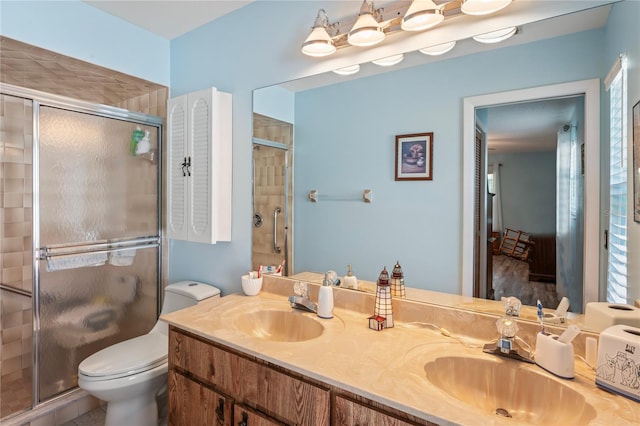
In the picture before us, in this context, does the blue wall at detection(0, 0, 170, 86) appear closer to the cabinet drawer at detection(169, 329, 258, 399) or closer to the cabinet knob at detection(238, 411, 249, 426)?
the cabinet drawer at detection(169, 329, 258, 399)

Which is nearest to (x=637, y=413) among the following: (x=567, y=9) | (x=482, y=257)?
(x=482, y=257)

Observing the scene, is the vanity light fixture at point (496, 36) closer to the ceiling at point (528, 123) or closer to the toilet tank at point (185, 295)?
the ceiling at point (528, 123)

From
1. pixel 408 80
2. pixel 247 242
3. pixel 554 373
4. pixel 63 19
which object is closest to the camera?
pixel 554 373

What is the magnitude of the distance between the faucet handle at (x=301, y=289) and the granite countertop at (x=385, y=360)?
108 mm

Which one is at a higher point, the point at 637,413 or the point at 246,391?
the point at 637,413

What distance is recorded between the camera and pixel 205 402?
1.32 m

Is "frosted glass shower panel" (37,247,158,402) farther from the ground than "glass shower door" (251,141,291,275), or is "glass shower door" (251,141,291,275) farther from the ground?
"glass shower door" (251,141,291,275)

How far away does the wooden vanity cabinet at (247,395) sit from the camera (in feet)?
3.12

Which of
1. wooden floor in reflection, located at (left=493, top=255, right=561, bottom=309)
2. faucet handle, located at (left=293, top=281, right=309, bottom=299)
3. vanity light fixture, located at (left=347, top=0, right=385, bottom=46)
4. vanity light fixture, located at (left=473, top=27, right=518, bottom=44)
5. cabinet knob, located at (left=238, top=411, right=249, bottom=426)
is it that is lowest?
cabinet knob, located at (left=238, top=411, right=249, bottom=426)

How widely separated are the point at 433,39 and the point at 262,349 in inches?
54.0

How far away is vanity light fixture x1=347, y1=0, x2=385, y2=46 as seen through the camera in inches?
55.4

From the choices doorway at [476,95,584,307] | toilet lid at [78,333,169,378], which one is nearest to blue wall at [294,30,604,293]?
doorway at [476,95,584,307]

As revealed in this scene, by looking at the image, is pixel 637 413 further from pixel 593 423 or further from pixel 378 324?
pixel 378 324

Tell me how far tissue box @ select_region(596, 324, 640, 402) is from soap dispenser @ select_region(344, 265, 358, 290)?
899 millimetres
